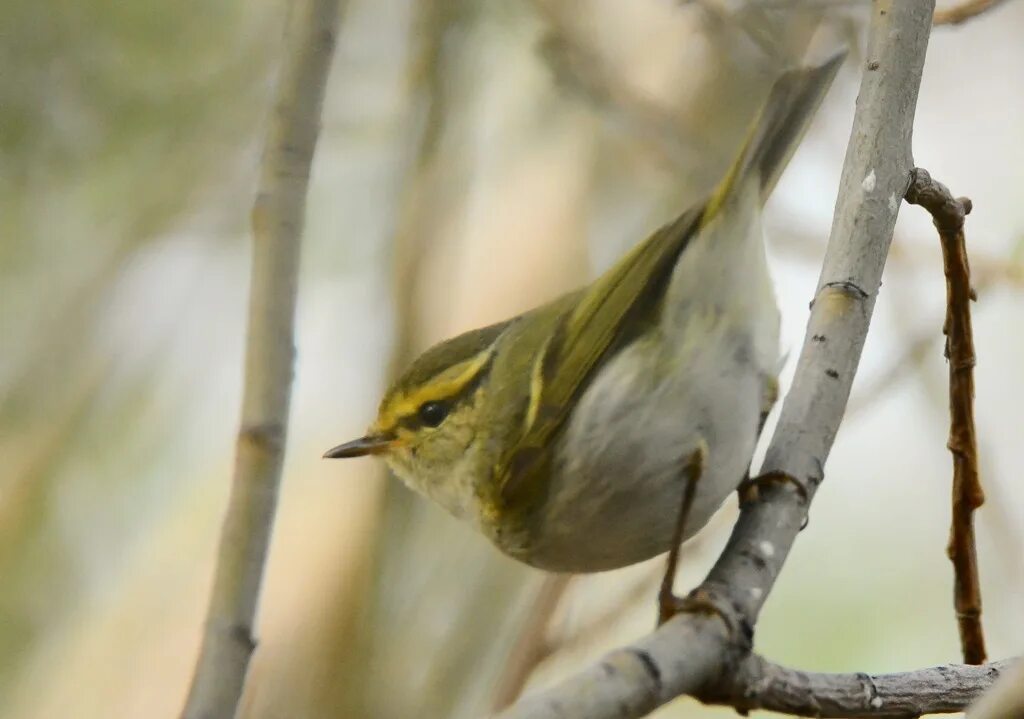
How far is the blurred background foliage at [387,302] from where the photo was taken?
110cm

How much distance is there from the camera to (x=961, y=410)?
0.81 meters

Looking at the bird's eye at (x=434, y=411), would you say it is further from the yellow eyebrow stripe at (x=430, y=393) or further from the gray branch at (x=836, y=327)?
the gray branch at (x=836, y=327)

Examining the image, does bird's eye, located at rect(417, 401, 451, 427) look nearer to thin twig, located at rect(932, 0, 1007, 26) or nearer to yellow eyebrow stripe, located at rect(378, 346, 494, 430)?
yellow eyebrow stripe, located at rect(378, 346, 494, 430)

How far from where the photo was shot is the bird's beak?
2.98ft

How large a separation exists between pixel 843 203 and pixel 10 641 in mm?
899

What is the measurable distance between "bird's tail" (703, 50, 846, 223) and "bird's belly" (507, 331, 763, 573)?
153 millimetres

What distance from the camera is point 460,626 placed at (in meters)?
1.24

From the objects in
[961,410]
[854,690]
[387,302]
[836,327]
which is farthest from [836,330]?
[387,302]

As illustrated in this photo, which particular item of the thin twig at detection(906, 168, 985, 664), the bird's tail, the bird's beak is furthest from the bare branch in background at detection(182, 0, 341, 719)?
the thin twig at detection(906, 168, 985, 664)

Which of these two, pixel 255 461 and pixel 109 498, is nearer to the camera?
pixel 255 461

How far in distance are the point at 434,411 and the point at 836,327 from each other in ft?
1.19

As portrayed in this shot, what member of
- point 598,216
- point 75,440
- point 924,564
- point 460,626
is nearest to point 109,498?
point 75,440

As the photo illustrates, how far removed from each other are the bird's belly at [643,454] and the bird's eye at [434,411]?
5.9 inches

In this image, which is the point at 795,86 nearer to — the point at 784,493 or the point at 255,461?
the point at 784,493
